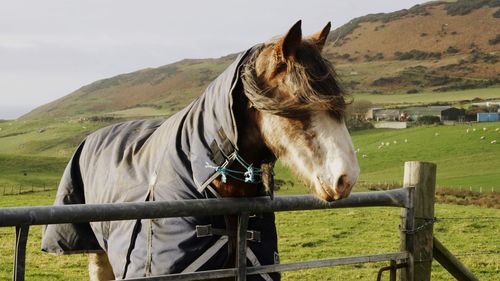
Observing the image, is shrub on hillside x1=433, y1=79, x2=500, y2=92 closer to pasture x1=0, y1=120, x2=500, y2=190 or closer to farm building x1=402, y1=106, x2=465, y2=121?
farm building x1=402, y1=106, x2=465, y2=121

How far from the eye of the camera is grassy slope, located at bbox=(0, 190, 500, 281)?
→ 39.8 ft

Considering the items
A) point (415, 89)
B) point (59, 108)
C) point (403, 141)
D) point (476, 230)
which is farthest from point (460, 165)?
point (59, 108)

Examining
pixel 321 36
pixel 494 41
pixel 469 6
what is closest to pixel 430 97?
pixel 494 41

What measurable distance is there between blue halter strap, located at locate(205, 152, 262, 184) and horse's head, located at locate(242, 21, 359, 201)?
0.18 meters

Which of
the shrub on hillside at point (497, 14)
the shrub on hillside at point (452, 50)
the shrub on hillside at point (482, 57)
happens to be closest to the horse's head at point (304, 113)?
the shrub on hillside at point (482, 57)

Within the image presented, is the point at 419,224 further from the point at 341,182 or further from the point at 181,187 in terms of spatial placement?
the point at 181,187

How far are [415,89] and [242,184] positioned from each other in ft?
481

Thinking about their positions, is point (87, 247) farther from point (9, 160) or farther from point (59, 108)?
point (59, 108)

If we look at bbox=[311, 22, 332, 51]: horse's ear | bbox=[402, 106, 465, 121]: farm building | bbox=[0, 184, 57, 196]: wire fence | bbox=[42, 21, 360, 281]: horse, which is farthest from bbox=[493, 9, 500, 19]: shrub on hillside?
bbox=[42, 21, 360, 281]: horse

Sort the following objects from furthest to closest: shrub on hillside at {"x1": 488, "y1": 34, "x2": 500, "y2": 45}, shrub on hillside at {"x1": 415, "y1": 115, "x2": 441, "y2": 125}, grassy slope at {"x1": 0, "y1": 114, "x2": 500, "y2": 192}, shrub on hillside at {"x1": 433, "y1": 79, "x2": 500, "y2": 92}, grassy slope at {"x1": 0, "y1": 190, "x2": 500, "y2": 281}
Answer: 1. shrub on hillside at {"x1": 488, "y1": 34, "x2": 500, "y2": 45}
2. shrub on hillside at {"x1": 433, "y1": 79, "x2": 500, "y2": 92}
3. shrub on hillside at {"x1": 415, "y1": 115, "x2": 441, "y2": 125}
4. grassy slope at {"x1": 0, "y1": 114, "x2": 500, "y2": 192}
5. grassy slope at {"x1": 0, "y1": 190, "x2": 500, "y2": 281}

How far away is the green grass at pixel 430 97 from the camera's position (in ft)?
392

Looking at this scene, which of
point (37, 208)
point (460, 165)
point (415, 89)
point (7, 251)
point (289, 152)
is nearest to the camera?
point (37, 208)

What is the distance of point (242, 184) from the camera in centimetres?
353

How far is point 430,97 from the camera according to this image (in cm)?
Answer: 12750
